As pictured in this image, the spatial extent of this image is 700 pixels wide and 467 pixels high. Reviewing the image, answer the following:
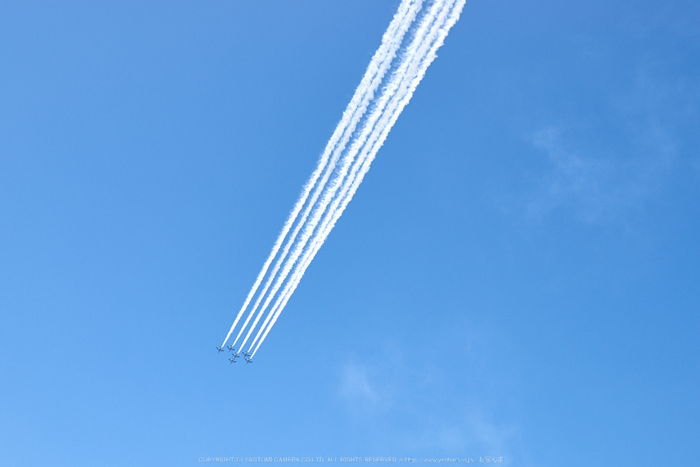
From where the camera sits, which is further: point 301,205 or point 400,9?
point 301,205

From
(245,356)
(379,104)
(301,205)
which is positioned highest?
(379,104)

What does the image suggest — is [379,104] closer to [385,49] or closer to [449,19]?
[385,49]

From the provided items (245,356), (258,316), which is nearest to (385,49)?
(258,316)

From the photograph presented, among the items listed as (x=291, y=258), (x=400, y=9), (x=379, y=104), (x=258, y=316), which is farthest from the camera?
(x=258, y=316)

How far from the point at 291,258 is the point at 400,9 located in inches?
396

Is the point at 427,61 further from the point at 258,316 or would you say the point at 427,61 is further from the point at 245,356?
the point at 245,356

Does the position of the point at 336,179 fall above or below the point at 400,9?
below

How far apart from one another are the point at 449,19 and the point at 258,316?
560 inches

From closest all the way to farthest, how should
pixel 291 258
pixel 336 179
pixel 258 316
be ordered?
pixel 336 179 < pixel 291 258 < pixel 258 316

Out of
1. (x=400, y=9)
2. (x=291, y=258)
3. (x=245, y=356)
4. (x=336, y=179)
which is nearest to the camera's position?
(x=400, y=9)

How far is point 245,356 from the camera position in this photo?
23.3 m

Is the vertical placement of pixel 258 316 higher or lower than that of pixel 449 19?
lower

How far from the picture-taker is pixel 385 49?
566 inches

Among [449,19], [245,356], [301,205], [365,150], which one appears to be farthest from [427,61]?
[245,356]
